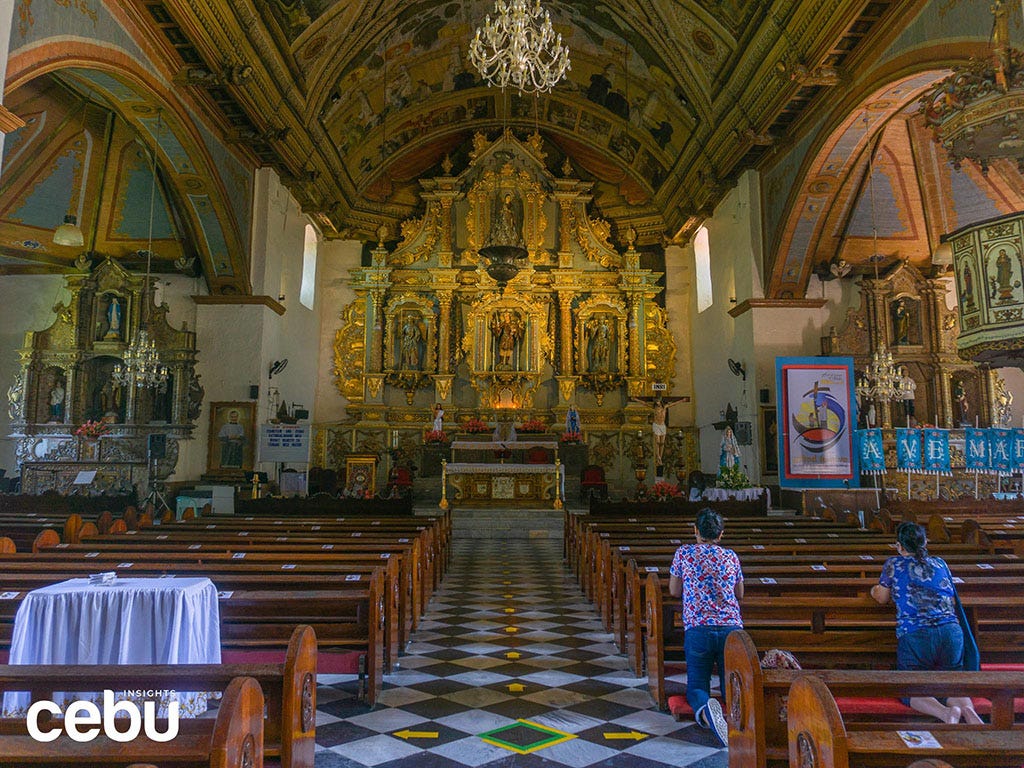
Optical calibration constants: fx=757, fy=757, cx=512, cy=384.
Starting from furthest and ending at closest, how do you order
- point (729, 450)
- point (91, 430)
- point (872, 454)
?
point (729, 450), point (91, 430), point (872, 454)

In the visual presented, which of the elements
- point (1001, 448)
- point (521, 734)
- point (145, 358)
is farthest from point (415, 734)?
point (1001, 448)

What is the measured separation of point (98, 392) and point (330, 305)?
6758 mm

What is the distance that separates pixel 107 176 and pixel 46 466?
590 cm

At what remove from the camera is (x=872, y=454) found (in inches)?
518

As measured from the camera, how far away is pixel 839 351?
1543 centimetres

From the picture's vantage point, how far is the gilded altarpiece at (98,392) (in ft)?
47.5

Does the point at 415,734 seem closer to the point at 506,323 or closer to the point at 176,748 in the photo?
the point at 176,748

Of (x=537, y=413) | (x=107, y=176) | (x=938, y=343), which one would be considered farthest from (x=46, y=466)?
(x=938, y=343)

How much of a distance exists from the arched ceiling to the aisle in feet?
29.7

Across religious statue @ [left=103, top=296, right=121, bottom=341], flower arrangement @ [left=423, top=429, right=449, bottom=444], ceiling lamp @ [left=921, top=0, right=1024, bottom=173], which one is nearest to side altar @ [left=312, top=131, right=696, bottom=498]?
flower arrangement @ [left=423, top=429, right=449, bottom=444]

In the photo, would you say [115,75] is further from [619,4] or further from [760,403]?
[760,403]

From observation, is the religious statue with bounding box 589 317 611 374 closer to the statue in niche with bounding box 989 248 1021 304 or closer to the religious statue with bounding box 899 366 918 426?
the religious statue with bounding box 899 366 918 426

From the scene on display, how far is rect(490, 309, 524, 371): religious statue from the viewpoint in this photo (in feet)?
67.2

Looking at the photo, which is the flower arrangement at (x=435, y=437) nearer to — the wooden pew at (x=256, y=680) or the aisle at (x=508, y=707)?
the aisle at (x=508, y=707)
